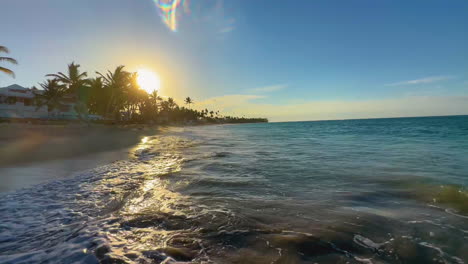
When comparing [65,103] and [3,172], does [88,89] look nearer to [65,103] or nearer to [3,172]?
[65,103]

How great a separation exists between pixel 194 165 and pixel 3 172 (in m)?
5.84

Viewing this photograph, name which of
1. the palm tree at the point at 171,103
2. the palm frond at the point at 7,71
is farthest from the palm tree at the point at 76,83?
the palm tree at the point at 171,103

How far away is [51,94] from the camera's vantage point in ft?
120

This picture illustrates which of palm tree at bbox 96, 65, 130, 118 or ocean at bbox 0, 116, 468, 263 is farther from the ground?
palm tree at bbox 96, 65, 130, 118

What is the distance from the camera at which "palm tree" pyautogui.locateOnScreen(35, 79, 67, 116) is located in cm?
3597

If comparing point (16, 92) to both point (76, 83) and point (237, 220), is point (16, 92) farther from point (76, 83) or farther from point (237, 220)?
point (237, 220)

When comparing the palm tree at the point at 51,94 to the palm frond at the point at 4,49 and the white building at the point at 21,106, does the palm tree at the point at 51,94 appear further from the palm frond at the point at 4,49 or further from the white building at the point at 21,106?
the palm frond at the point at 4,49

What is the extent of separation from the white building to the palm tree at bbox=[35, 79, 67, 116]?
115 cm

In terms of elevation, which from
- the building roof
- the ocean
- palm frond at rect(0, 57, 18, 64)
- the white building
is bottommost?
the ocean

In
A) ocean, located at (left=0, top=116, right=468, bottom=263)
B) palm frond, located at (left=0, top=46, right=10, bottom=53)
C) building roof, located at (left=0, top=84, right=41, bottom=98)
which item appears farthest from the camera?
building roof, located at (left=0, top=84, right=41, bottom=98)

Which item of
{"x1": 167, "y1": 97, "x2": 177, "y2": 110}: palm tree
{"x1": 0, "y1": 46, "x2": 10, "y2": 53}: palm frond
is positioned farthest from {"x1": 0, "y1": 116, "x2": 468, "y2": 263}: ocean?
{"x1": 167, "y1": 97, "x2": 177, "y2": 110}: palm tree

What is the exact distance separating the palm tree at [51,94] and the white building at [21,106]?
1154 millimetres

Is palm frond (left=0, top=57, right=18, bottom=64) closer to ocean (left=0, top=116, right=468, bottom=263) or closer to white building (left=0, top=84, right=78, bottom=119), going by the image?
white building (left=0, top=84, right=78, bottom=119)

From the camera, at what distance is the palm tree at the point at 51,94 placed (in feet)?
118
